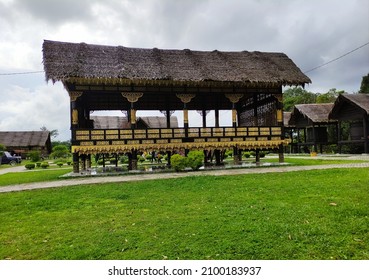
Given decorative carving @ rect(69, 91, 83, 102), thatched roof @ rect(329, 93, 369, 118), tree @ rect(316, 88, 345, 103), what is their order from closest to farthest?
decorative carving @ rect(69, 91, 83, 102), thatched roof @ rect(329, 93, 369, 118), tree @ rect(316, 88, 345, 103)

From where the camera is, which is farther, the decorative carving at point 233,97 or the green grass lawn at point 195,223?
the decorative carving at point 233,97

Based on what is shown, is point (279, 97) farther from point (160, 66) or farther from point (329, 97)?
point (329, 97)

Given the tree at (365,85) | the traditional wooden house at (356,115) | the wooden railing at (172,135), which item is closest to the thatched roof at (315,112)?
the traditional wooden house at (356,115)

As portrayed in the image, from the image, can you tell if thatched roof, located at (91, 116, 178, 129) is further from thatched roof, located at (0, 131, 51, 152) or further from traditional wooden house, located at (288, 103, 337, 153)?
thatched roof, located at (0, 131, 51, 152)

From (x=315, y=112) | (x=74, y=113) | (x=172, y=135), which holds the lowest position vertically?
(x=172, y=135)

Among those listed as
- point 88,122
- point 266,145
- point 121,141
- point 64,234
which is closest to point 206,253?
point 64,234

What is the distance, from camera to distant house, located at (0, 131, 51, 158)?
164ft

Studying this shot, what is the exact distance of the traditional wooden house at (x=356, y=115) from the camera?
2373 centimetres

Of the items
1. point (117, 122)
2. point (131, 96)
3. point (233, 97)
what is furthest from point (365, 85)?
point (131, 96)

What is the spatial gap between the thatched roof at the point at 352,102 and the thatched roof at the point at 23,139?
45.0 meters

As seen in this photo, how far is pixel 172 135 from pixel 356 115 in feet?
56.0

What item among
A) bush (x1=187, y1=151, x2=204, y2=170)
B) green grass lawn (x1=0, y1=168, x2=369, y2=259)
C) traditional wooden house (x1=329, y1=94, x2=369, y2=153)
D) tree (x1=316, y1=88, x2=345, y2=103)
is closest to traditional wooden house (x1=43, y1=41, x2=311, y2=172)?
bush (x1=187, y1=151, x2=204, y2=170)

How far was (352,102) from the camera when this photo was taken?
24.3 meters

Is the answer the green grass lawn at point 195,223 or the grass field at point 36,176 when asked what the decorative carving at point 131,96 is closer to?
the grass field at point 36,176
